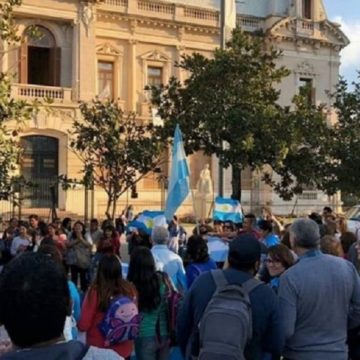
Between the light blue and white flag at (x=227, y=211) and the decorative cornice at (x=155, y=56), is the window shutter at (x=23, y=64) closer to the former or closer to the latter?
the decorative cornice at (x=155, y=56)

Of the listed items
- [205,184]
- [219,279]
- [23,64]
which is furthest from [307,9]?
[219,279]

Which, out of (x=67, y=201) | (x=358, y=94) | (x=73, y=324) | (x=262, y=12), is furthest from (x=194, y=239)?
(x=262, y=12)

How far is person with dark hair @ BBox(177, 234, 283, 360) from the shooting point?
4277mm

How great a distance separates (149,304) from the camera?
20.0ft

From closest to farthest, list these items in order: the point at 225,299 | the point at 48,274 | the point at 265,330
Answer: the point at 48,274 → the point at 225,299 → the point at 265,330

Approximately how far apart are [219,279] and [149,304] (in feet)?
5.91

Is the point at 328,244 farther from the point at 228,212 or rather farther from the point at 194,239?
the point at 228,212

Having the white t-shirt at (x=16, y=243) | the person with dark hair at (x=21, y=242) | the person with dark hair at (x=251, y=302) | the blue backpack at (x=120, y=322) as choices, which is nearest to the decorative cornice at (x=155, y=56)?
the person with dark hair at (x=21, y=242)

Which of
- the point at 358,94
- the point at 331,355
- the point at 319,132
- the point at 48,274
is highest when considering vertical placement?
the point at 358,94

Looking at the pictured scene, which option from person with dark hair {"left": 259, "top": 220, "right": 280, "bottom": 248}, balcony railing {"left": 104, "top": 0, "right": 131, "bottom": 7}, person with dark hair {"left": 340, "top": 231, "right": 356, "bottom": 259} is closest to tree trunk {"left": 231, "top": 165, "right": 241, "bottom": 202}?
person with dark hair {"left": 259, "top": 220, "right": 280, "bottom": 248}

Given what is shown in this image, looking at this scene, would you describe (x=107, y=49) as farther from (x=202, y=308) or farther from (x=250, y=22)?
(x=202, y=308)

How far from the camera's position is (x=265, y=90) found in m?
21.0

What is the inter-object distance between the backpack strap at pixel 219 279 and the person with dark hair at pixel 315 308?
0.47 m

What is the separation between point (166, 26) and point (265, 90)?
17.2m
